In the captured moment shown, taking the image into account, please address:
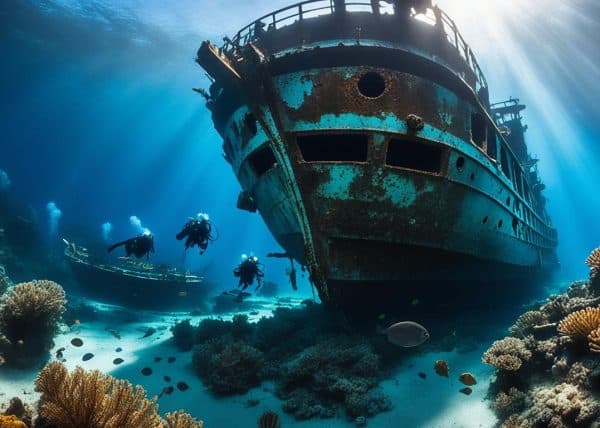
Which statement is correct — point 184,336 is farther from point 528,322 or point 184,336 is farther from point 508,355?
point 528,322

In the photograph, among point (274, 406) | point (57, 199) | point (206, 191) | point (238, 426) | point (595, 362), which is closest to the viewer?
point (595, 362)

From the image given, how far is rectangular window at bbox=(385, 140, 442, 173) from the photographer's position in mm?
7346

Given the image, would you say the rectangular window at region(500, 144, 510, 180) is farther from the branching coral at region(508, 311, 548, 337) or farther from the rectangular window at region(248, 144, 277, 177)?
the rectangular window at region(248, 144, 277, 177)

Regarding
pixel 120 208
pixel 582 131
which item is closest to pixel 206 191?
pixel 120 208

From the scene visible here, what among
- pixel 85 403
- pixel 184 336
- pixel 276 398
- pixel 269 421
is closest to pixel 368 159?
pixel 269 421

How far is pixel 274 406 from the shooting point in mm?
5984

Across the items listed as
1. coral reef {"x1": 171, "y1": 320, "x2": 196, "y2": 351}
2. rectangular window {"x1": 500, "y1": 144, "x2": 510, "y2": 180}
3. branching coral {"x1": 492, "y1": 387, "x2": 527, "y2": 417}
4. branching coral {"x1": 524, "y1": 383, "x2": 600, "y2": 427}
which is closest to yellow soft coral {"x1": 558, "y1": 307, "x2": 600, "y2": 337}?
branching coral {"x1": 524, "y1": 383, "x2": 600, "y2": 427}

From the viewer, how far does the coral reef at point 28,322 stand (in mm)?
7059

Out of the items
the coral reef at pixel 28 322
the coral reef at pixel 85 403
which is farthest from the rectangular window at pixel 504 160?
the coral reef at pixel 28 322

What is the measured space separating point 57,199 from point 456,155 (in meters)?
134

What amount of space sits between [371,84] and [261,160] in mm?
3489

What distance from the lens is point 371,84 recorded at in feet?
24.2

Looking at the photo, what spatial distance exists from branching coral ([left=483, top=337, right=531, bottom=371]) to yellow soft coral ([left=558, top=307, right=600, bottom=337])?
85cm

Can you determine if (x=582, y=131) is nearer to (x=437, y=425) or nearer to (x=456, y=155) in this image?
(x=456, y=155)
